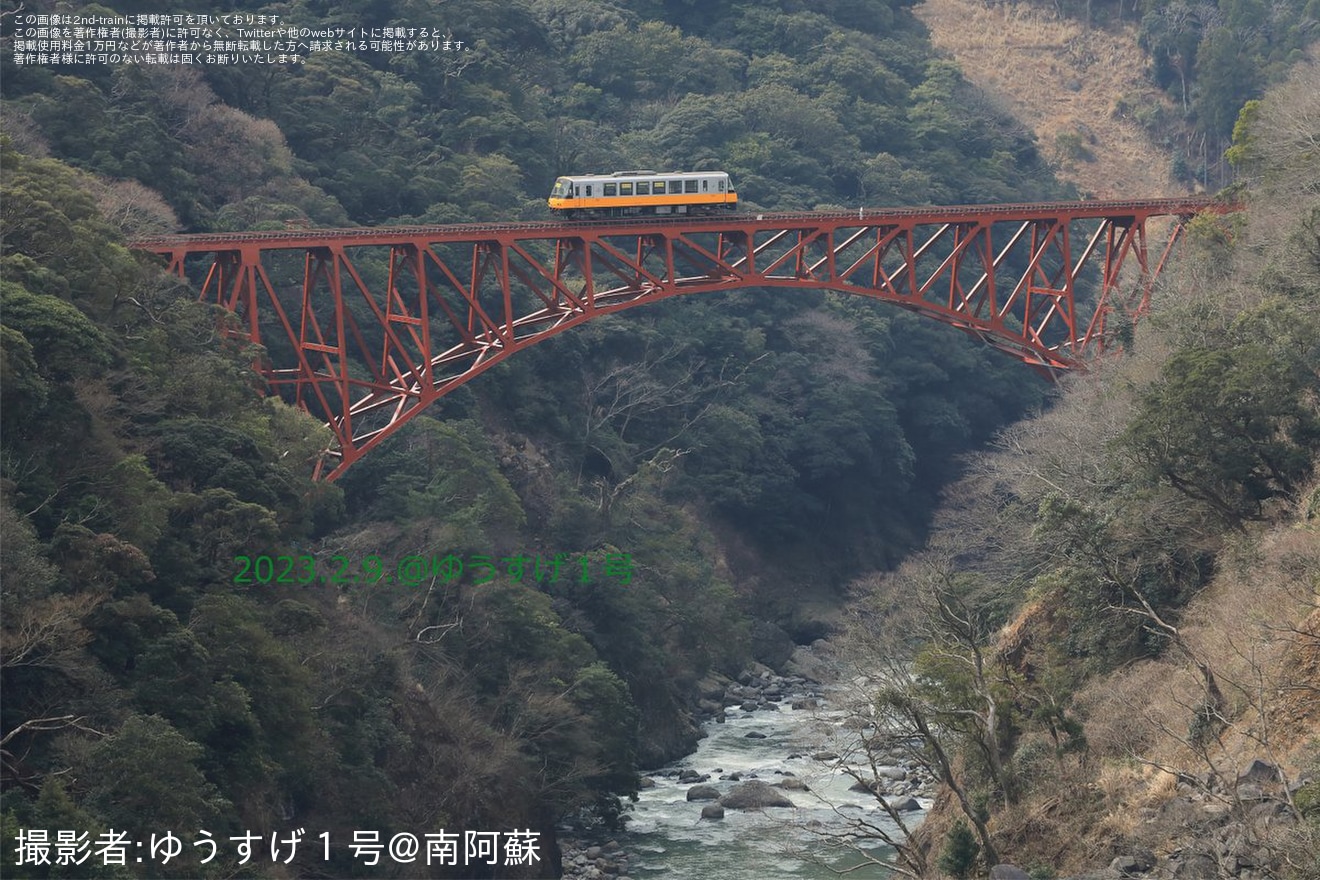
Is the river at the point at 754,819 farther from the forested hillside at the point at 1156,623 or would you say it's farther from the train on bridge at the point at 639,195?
the train on bridge at the point at 639,195

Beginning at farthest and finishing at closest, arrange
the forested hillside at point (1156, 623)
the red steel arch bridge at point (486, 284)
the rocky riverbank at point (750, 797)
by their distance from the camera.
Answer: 1. the red steel arch bridge at point (486, 284)
2. the rocky riverbank at point (750, 797)
3. the forested hillside at point (1156, 623)

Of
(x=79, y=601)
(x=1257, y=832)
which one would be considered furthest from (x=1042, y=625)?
(x=79, y=601)

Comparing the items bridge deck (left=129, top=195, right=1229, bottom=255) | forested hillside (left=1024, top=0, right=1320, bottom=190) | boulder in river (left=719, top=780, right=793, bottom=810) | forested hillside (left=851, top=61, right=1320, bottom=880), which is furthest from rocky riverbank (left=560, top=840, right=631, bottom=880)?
forested hillside (left=1024, top=0, right=1320, bottom=190)

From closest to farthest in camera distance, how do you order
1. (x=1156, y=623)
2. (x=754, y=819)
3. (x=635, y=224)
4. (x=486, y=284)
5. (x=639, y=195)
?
(x=1156, y=623)
(x=754, y=819)
(x=635, y=224)
(x=639, y=195)
(x=486, y=284)

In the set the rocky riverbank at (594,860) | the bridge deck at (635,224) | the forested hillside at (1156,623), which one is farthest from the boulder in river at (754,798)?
the bridge deck at (635,224)

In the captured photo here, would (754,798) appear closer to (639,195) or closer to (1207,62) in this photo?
(639,195)

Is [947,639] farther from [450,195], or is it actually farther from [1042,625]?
[450,195]

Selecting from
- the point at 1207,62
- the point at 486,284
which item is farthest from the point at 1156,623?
the point at 1207,62
